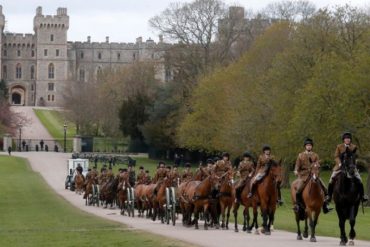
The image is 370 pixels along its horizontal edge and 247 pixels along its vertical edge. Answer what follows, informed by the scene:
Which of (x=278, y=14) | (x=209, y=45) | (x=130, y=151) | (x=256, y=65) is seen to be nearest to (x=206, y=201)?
(x=256, y=65)

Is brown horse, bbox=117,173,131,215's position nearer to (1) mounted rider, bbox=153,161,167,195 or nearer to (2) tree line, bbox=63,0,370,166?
(1) mounted rider, bbox=153,161,167,195

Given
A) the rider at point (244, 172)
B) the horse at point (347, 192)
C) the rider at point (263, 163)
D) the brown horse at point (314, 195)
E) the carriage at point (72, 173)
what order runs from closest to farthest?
the horse at point (347, 192)
the brown horse at point (314, 195)
the rider at point (263, 163)
the rider at point (244, 172)
the carriage at point (72, 173)

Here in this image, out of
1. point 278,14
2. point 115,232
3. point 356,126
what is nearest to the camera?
point 115,232

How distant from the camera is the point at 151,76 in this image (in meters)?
108

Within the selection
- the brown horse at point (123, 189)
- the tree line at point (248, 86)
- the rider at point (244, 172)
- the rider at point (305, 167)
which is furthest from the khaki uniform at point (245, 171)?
the tree line at point (248, 86)

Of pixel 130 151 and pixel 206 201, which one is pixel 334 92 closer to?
pixel 206 201

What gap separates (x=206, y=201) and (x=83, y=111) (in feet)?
306

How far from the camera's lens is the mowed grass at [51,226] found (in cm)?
2367

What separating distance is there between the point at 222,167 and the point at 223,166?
48 millimetres

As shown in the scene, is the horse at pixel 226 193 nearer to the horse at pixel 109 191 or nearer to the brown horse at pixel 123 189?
the brown horse at pixel 123 189

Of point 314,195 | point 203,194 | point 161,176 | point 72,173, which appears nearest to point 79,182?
point 72,173

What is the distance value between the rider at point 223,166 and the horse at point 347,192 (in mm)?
6454

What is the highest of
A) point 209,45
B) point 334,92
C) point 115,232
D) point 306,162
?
point 209,45

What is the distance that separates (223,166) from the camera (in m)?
28.2
